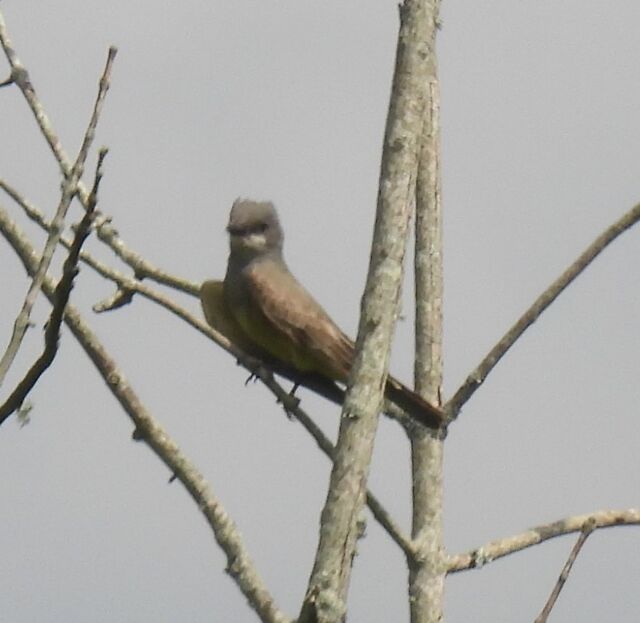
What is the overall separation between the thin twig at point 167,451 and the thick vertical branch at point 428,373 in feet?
2.52

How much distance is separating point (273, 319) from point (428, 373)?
2114 millimetres

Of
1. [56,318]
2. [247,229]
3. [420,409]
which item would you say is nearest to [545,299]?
[420,409]

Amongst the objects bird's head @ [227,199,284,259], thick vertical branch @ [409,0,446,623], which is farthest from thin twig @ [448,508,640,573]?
bird's head @ [227,199,284,259]

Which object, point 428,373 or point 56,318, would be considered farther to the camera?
point 428,373

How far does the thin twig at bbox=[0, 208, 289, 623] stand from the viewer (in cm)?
455

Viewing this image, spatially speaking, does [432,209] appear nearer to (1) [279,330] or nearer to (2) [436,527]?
(2) [436,527]

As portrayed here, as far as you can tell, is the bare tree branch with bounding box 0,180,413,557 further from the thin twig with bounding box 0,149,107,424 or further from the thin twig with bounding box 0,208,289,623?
the thin twig with bounding box 0,149,107,424

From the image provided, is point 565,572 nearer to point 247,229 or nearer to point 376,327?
point 376,327

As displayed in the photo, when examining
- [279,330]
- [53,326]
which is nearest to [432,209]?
[279,330]

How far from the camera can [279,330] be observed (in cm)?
796

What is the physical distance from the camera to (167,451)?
15.6ft

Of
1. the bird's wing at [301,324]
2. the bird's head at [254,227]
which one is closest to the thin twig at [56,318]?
the bird's wing at [301,324]

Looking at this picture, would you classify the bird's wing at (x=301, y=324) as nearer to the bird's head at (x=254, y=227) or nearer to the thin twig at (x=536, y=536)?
the bird's head at (x=254, y=227)

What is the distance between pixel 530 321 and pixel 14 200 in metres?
1.96
